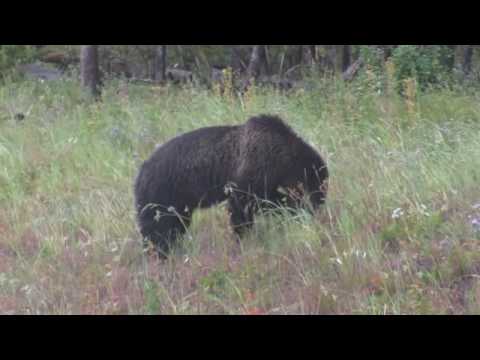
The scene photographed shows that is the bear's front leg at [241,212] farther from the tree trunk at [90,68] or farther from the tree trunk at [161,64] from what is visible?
the tree trunk at [161,64]

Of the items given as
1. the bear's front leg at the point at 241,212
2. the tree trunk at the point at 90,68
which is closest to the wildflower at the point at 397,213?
the bear's front leg at the point at 241,212

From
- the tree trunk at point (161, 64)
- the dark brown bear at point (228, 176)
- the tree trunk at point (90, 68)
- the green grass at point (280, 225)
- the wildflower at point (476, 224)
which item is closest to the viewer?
the green grass at point (280, 225)

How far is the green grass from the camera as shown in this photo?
5.63 metres

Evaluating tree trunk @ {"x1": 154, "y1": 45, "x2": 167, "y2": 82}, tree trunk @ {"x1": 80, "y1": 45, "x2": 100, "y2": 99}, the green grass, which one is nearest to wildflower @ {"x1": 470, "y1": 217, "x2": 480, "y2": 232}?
the green grass

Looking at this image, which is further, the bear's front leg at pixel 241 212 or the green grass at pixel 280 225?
the bear's front leg at pixel 241 212

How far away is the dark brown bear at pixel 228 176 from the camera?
23.7 ft

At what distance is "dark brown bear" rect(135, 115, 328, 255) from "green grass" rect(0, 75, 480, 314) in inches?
9.9

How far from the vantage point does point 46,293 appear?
249 inches

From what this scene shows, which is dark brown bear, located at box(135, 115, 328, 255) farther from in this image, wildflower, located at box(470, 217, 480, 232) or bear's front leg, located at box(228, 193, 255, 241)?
wildflower, located at box(470, 217, 480, 232)

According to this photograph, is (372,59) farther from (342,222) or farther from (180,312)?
(180,312)

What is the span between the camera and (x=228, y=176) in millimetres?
7449

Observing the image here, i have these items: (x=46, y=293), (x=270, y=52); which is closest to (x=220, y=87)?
(x=46, y=293)

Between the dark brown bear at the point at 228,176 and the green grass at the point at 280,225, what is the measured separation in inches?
9.9

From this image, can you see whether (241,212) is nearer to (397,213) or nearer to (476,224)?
(397,213)
